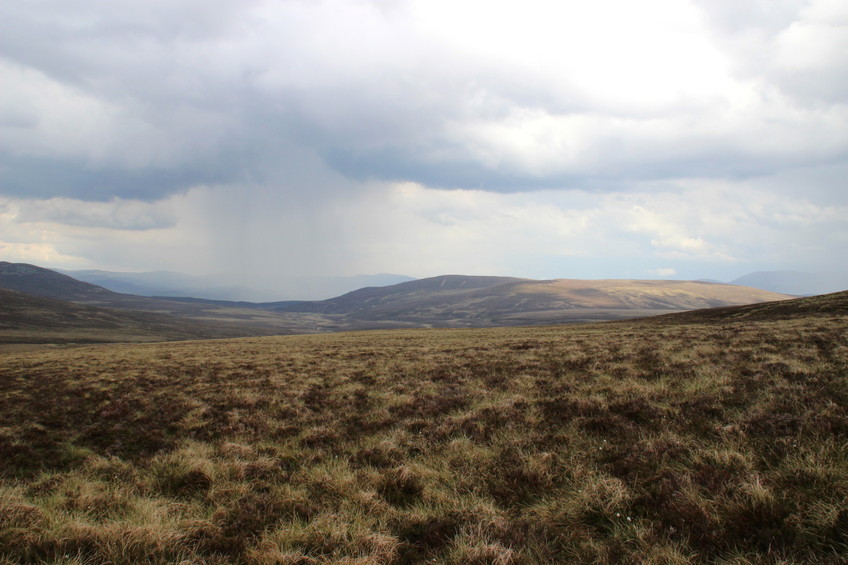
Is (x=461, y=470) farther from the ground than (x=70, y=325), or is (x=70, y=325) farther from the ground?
(x=461, y=470)

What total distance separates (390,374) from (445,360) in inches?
164

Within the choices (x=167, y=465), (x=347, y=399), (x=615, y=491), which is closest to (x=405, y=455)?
(x=615, y=491)

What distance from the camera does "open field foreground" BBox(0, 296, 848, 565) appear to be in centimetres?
489

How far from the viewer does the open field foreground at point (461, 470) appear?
4891 millimetres

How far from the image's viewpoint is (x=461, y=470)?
7434 mm

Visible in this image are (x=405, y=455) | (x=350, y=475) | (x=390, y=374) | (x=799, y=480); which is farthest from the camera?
(x=390, y=374)

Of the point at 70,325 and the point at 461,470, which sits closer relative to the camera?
the point at 461,470

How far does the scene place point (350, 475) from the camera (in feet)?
24.5

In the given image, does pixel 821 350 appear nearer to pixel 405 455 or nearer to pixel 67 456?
pixel 405 455

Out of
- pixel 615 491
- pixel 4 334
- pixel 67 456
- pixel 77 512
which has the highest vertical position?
pixel 615 491

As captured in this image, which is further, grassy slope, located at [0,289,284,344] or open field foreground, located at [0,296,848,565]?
grassy slope, located at [0,289,284,344]

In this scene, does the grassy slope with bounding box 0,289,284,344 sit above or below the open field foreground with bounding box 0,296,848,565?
below

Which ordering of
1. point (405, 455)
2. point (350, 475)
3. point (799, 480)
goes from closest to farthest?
point (799, 480), point (350, 475), point (405, 455)

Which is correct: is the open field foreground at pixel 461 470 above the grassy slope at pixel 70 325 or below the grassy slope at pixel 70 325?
above
